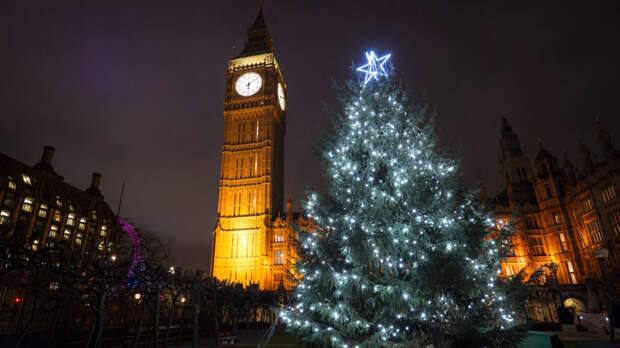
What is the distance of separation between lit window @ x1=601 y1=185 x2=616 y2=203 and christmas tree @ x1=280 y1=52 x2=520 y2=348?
36.1 m

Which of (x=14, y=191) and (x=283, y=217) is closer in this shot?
(x=14, y=191)

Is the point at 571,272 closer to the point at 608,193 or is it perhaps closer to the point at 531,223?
the point at 531,223

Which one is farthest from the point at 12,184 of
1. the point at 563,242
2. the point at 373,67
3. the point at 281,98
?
the point at 563,242

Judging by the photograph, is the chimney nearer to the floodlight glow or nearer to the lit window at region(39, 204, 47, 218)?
the lit window at region(39, 204, 47, 218)

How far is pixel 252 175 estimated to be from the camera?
5975 centimetres

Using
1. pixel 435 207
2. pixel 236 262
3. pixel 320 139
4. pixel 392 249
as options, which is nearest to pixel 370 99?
pixel 320 139

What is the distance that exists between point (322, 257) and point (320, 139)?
3.69 metres

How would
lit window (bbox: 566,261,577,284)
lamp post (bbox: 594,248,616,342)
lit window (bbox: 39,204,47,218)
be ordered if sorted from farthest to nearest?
lit window (bbox: 39,204,47,218), lit window (bbox: 566,261,577,284), lamp post (bbox: 594,248,616,342)

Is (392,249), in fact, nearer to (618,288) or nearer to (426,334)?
(426,334)

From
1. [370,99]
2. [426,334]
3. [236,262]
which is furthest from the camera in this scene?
[236,262]

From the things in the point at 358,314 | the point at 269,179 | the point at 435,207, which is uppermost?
the point at 269,179

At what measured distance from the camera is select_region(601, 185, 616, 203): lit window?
3384 centimetres

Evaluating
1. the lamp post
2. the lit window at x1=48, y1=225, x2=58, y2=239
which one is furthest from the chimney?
the lamp post

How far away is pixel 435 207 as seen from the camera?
28.7 feet
